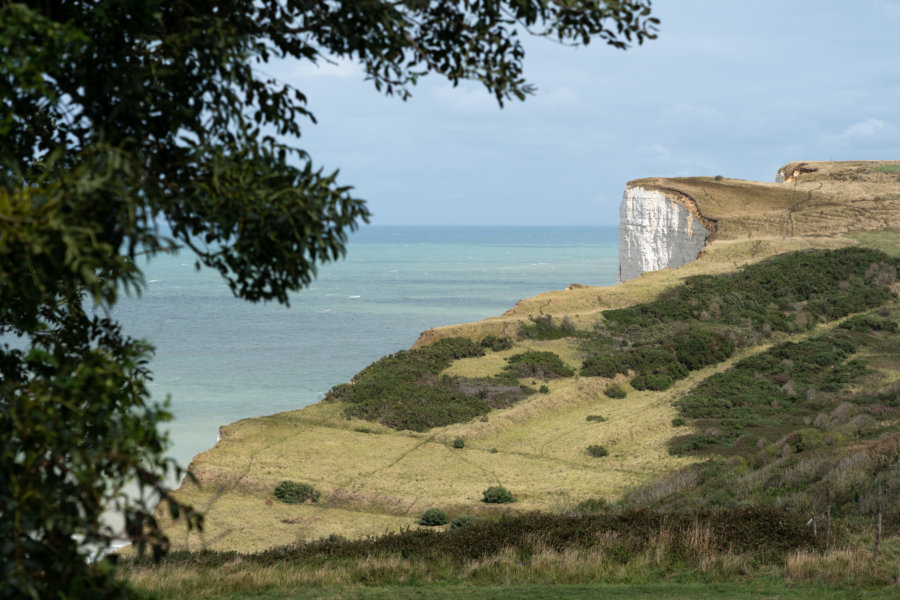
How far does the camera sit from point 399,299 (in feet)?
418

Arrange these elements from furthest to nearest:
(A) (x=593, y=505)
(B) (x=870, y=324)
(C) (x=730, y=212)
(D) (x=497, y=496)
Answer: (C) (x=730, y=212), (B) (x=870, y=324), (D) (x=497, y=496), (A) (x=593, y=505)

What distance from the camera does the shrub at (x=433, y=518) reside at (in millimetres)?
22688

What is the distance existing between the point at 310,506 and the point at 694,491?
12167 mm

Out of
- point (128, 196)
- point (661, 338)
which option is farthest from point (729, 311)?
point (128, 196)

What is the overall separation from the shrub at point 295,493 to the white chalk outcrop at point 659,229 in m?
46.8

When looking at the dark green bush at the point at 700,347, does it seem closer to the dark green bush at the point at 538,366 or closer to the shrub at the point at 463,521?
the dark green bush at the point at 538,366

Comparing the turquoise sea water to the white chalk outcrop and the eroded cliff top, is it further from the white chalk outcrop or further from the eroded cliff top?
the eroded cliff top

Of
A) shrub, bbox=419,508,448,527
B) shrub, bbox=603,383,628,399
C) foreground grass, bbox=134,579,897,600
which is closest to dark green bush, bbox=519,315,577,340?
shrub, bbox=603,383,628,399

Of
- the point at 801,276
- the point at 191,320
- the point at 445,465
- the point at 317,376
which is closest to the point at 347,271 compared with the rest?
the point at 191,320

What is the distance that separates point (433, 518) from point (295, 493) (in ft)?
19.4

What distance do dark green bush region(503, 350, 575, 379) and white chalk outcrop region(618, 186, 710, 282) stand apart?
2754 centimetres

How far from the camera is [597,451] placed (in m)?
30.1

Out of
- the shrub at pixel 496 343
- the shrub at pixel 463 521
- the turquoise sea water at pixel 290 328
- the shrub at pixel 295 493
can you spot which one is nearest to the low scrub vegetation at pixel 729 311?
the shrub at pixel 496 343

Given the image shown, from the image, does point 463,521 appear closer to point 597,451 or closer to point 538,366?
point 597,451
